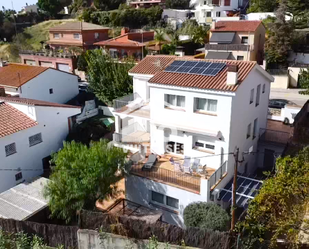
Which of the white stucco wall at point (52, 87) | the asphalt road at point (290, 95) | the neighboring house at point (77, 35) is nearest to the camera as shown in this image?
the white stucco wall at point (52, 87)

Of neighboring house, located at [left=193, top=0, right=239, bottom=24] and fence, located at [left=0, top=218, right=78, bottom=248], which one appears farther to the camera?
neighboring house, located at [left=193, top=0, right=239, bottom=24]

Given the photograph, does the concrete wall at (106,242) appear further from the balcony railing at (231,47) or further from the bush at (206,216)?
the balcony railing at (231,47)

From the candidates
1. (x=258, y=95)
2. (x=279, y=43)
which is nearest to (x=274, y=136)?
(x=258, y=95)

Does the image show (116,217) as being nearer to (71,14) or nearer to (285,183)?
(285,183)

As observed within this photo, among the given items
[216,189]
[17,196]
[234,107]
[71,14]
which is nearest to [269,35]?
[234,107]

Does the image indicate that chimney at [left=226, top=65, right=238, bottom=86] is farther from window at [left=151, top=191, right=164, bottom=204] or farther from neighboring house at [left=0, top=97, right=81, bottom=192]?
neighboring house at [left=0, top=97, right=81, bottom=192]

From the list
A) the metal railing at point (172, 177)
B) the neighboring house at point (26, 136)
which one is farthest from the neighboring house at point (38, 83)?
the metal railing at point (172, 177)

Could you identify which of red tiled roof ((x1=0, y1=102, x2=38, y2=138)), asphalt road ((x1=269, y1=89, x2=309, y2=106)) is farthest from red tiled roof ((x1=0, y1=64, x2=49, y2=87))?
asphalt road ((x1=269, y1=89, x2=309, y2=106))
